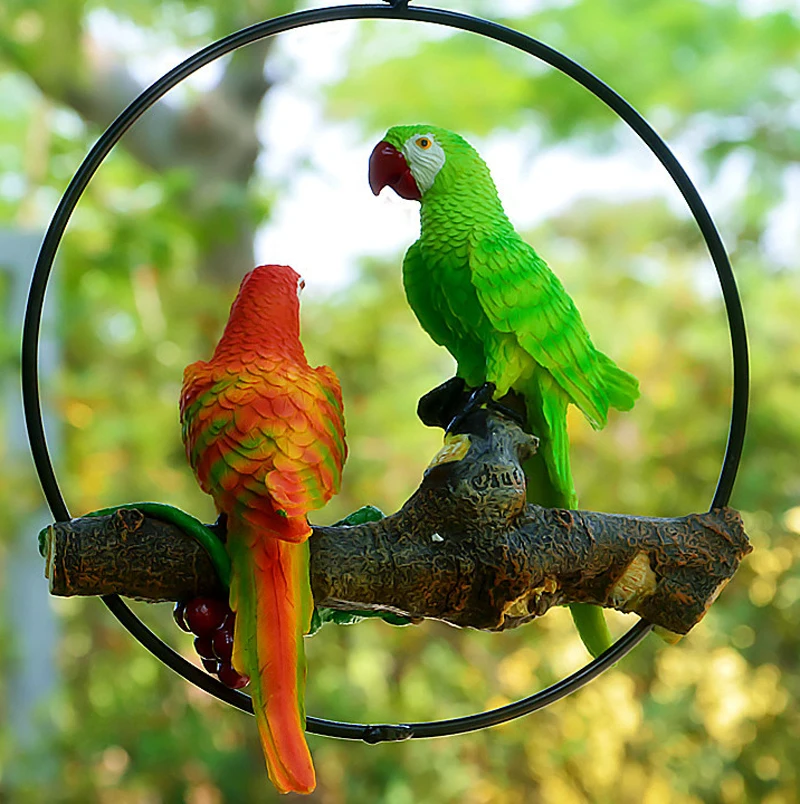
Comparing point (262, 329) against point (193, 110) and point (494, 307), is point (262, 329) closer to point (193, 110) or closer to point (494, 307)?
point (494, 307)

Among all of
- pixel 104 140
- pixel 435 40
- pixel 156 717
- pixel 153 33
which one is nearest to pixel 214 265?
pixel 153 33

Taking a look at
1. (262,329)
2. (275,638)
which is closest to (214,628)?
(275,638)

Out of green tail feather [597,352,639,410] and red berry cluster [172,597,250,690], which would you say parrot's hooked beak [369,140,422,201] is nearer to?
green tail feather [597,352,639,410]

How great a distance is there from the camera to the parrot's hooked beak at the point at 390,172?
0.61 m

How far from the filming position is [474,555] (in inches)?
21.4

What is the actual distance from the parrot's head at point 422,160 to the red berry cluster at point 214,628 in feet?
0.90

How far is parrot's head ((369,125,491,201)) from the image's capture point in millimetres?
604

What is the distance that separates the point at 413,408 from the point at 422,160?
1137 mm

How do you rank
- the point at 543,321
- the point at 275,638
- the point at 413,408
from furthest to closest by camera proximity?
1. the point at 413,408
2. the point at 543,321
3. the point at 275,638

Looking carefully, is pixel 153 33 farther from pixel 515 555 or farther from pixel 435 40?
pixel 515 555

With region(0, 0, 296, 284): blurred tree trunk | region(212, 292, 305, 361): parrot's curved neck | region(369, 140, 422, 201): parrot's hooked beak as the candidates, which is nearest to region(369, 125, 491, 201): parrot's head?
region(369, 140, 422, 201): parrot's hooked beak

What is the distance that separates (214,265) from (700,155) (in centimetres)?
91

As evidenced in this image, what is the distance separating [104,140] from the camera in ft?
1.80

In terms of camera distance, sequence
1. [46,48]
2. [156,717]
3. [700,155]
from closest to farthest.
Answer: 1. [46,48]
2. [156,717]
3. [700,155]
